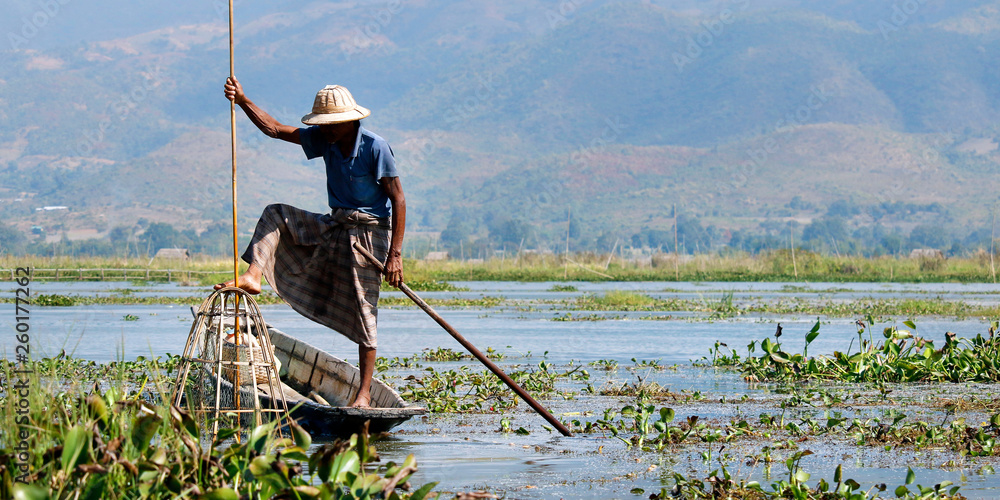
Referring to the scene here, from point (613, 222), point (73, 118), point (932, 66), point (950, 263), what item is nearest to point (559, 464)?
point (950, 263)

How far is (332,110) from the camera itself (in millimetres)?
6430

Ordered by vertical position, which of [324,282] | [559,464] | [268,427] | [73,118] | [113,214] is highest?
[73,118]

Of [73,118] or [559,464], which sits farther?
[73,118]

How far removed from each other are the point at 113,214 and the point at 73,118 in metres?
59.1

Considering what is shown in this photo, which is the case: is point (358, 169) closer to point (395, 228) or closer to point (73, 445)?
point (395, 228)

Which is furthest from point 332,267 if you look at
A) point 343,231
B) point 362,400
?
point 362,400

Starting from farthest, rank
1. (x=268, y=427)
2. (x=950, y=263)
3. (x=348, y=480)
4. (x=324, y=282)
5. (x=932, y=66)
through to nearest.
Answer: (x=932, y=66)
(x=950, y=263)
(x=324, y=282)
(x=268, y=427)
(x=348, y=480)

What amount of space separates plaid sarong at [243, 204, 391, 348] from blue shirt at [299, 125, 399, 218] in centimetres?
9

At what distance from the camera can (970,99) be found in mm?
176125

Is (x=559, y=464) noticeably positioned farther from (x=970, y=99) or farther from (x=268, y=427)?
(x=970, y=99)

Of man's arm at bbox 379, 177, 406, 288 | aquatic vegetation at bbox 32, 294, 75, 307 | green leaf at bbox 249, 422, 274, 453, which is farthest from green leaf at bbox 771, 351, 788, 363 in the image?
aquatic vegetation at bbox 32, 294, 75, 307

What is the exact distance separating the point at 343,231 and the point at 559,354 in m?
6.23

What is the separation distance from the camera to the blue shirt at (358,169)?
6.52 meters

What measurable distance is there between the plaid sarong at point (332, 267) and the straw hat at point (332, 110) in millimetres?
555
